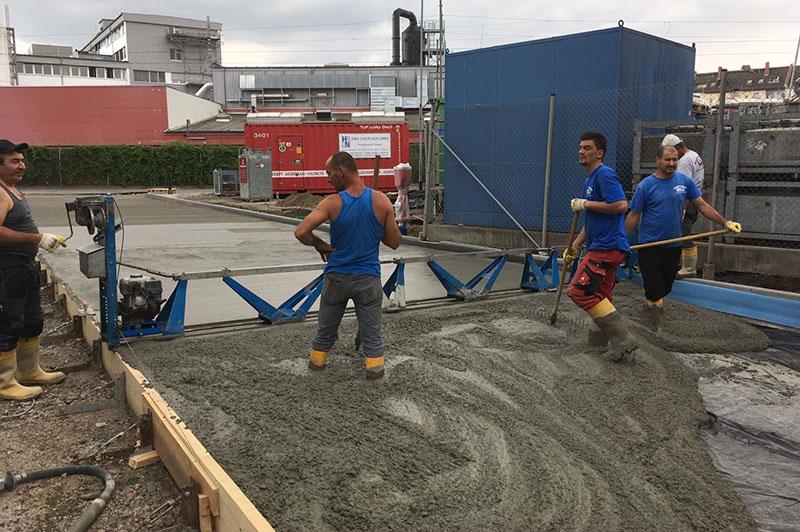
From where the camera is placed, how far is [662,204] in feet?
20.8

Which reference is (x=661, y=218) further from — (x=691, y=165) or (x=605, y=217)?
(x=691, y=165)

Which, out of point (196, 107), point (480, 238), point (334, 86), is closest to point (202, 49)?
point (334, 86)

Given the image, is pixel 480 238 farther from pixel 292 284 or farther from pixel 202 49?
pixel 202 49

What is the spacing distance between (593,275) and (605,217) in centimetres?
51

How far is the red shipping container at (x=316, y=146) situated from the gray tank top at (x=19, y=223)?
20465mm

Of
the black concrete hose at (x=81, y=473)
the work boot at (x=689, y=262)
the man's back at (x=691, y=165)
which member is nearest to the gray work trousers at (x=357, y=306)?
the black concrete hose at (x=81, y=473)

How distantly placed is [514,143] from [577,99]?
1382 millimetres

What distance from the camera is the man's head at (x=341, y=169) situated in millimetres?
4711

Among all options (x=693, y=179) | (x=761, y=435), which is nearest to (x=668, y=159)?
(x=693, y=179)

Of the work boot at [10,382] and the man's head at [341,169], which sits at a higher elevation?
the man's head at [341,169]

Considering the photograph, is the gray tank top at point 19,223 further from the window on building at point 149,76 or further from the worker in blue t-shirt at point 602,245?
the window on building at point 149,76

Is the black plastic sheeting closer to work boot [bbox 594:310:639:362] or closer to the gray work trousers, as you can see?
work boot [bbox 594:310:639:362]

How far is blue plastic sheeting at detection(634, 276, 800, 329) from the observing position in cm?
665

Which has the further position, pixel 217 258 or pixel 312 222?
pixel 217 258
